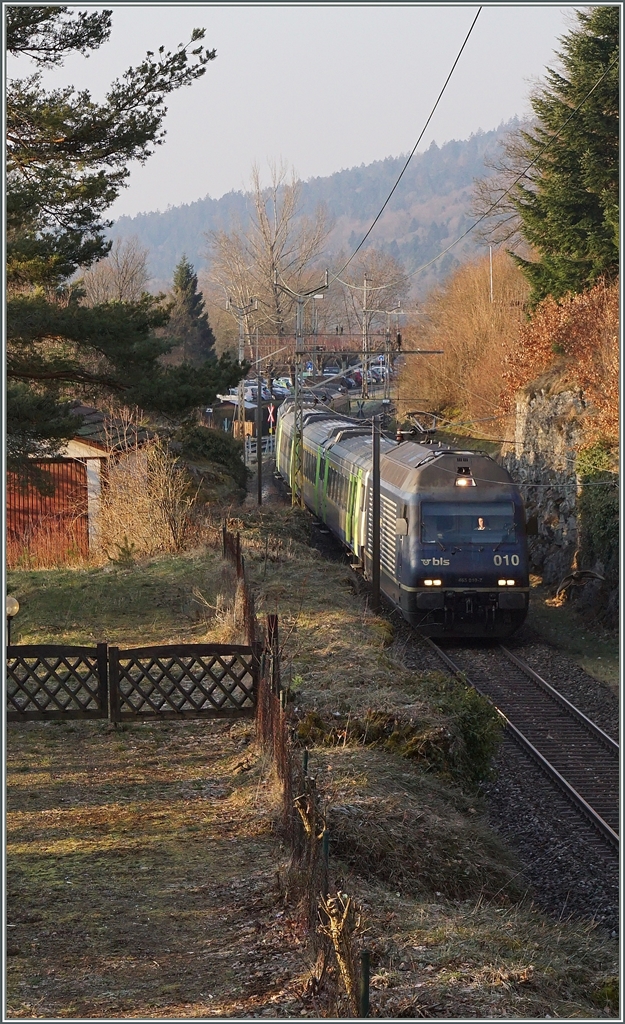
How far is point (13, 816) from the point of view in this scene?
941 cm

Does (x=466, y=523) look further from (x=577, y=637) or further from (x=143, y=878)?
(x=143, y=878)

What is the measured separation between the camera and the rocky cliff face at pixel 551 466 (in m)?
25.2

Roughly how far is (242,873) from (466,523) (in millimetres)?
10956

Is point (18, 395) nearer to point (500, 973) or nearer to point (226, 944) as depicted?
point (226, 944)

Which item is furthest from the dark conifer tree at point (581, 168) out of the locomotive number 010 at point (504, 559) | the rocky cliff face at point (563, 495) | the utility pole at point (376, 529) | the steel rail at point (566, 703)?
the steel rail at point (566, 703)

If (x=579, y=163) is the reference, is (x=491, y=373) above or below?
below

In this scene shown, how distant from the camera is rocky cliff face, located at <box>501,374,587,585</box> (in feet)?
82.7

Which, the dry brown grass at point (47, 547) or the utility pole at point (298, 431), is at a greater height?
the utility pole at point (298, 431)

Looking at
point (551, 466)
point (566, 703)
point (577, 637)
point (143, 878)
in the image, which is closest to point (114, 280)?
point (551, 466)

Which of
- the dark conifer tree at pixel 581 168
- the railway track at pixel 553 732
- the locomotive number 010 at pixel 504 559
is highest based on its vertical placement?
the dark conifer tree at pixel 581 168

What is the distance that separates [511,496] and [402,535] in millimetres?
1933

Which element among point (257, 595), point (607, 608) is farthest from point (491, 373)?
point (257, 595)

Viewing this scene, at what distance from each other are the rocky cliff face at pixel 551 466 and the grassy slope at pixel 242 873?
11.9m

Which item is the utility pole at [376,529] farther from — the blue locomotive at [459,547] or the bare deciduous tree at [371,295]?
the bare deciduous tree at [371,295]
